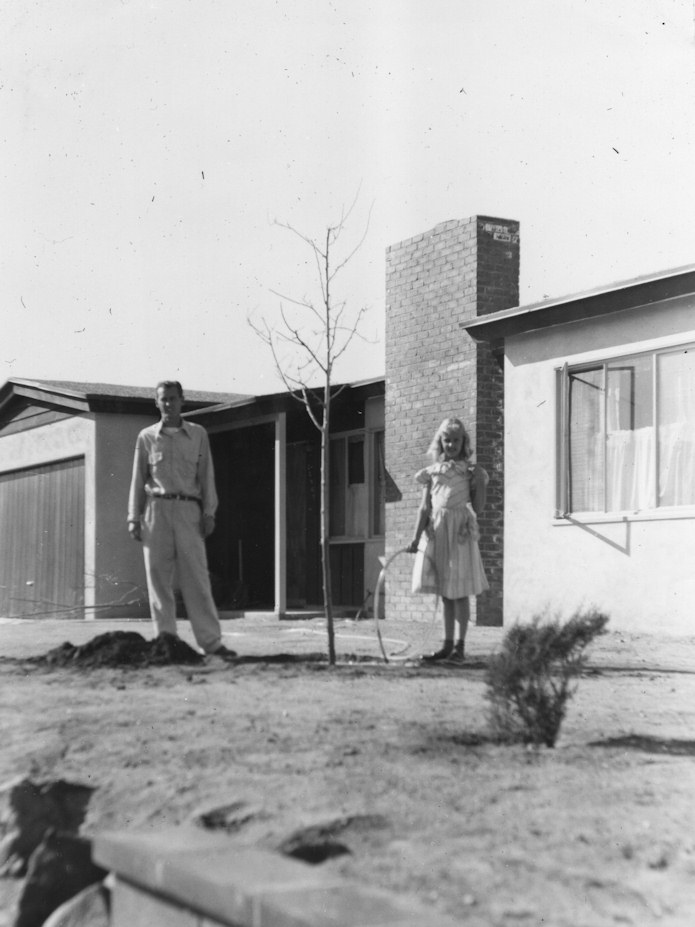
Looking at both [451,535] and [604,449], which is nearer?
[451,535]

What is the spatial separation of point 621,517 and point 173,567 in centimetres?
467

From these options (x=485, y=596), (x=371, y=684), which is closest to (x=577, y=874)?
(x=371, y=684)

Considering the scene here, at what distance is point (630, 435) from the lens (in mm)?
12164

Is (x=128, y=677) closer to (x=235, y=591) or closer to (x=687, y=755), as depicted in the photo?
(x=687, y=755)

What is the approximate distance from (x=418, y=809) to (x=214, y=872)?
120cm

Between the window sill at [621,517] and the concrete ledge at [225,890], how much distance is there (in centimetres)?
790

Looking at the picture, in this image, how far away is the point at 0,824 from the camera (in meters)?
5.43

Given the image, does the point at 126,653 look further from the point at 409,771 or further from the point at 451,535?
the point at 409,771

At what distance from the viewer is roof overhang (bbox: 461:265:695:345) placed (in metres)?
11.5

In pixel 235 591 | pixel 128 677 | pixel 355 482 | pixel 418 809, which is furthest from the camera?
pixel 235 591

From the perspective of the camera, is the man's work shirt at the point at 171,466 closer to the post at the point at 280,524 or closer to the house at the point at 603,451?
A: the house at the point at 603,451

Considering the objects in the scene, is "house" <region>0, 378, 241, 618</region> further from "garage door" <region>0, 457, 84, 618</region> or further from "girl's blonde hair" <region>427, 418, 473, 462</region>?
"girl's blonde hair" <region>427, 418, 473, 462</region>

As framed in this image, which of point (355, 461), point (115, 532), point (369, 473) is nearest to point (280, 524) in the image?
point (369, 473)

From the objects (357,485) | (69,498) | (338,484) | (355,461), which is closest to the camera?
(357,485)
